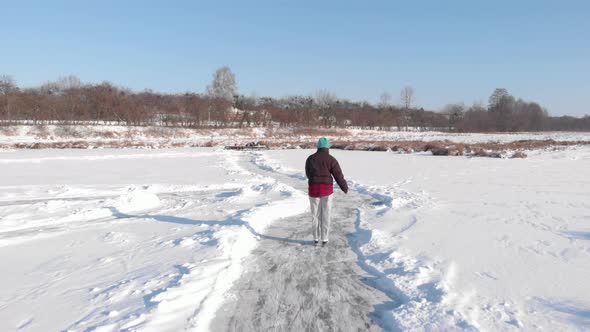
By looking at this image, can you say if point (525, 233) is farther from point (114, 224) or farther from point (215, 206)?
point (114, 224)

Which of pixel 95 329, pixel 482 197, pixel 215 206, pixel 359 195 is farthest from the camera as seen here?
pixel 359 195

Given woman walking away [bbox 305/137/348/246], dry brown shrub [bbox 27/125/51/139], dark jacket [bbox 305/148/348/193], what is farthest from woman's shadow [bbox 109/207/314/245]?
dry brown shrub [bbox 27/125/51/139]

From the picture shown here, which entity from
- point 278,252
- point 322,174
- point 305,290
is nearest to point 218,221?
point 278,252

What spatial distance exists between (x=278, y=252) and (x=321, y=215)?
96 cm

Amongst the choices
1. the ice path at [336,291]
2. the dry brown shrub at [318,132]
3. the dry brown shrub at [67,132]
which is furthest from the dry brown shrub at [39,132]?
the ice path at [336,291]

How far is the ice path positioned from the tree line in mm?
54563

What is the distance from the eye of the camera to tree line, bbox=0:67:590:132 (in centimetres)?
5512

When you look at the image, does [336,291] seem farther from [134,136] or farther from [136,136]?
[136,136]

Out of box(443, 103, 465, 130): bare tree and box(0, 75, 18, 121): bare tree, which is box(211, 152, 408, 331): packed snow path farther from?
box(443, 103, 465, 130): bare tree

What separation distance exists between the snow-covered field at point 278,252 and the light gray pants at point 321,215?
0.35 meters

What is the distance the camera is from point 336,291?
462 cm

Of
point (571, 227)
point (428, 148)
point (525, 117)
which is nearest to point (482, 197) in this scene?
point (571, 227)

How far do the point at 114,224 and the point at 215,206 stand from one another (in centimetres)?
242

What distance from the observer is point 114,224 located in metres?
7.73
